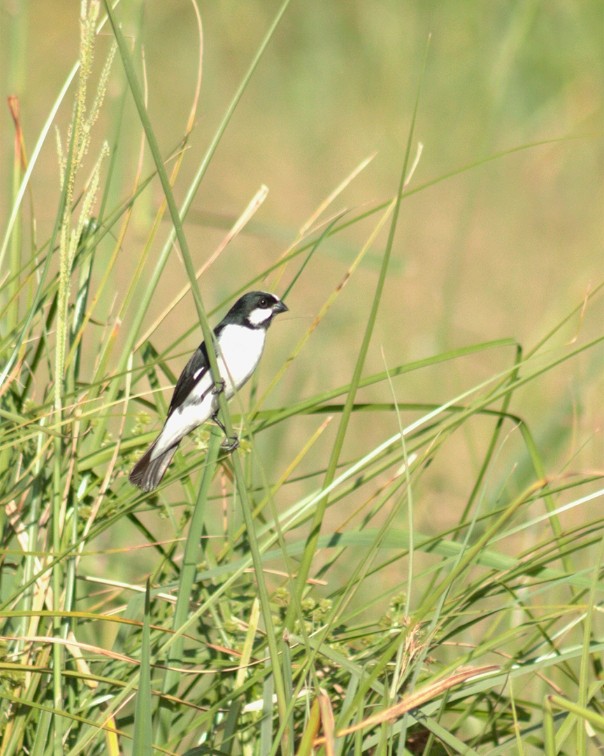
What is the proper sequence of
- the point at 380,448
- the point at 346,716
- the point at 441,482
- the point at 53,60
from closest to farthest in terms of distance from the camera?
1. the point at 346,716
2. the point at 380,448
3. the point at 441,482
4. the point at 53,60

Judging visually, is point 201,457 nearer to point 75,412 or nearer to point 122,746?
point 75,412

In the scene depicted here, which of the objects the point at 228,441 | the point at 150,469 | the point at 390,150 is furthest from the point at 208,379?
the point at 390,150

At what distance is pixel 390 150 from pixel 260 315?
4.24m

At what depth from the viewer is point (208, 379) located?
272 centimetres

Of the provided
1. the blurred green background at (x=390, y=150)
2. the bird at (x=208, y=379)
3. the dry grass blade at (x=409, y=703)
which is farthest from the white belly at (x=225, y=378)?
the blurred green background at (x=390, y=150)

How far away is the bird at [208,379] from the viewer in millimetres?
2158

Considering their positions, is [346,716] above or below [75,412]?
below

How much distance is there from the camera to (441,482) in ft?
14.5

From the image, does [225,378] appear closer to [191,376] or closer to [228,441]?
[191,376]

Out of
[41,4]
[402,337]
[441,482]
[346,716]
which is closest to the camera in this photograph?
[346,716]

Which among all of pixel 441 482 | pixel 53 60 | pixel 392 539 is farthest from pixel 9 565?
pixel 53 60

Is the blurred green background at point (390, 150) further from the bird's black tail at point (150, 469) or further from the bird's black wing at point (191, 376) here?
the bird's black tail at point (150, 469)

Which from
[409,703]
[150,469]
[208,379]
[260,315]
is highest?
[260,315]

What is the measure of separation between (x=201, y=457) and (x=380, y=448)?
447mm
